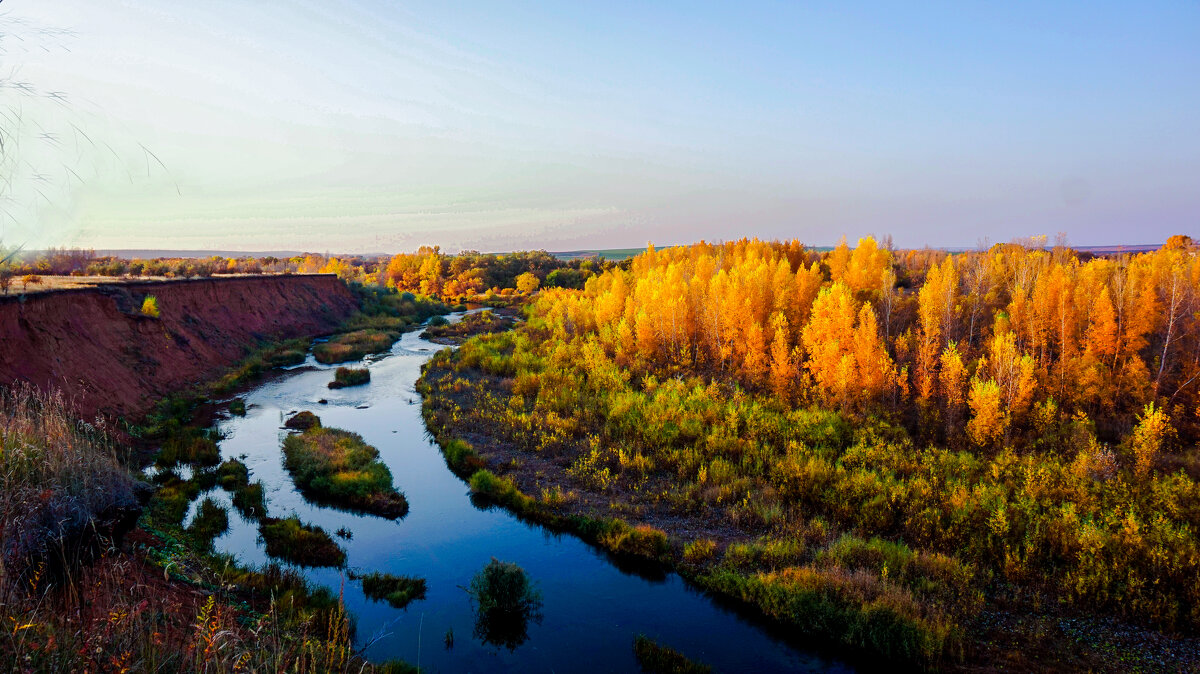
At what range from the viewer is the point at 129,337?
23.9 meters

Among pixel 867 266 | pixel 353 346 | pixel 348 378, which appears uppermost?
pixel 867 266

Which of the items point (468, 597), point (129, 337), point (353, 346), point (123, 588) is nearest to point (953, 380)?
point (468, 597)

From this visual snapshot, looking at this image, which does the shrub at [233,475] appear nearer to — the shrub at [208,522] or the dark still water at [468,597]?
the dark still water at [468,597]

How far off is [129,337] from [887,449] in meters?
30.2

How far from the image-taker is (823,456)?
15.5 metres

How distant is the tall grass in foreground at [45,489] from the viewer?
6.43 metres

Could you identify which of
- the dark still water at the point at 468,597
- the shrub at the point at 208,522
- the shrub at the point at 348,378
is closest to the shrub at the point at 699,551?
the dark still water at the point at 468,597

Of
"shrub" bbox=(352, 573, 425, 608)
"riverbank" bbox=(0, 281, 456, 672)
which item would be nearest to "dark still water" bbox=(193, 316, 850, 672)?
"shrub" bbox=(352, 573, 425, 608)

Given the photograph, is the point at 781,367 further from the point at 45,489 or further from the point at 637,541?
the point at 45,489

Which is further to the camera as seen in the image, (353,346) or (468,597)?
(353,346)

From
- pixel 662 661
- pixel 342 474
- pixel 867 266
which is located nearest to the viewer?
pixel 662 661

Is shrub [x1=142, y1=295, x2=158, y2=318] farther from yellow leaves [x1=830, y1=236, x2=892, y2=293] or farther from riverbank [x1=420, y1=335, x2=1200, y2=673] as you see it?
yellow leaves [x1=830, y1=236, x2=892, y2=293]

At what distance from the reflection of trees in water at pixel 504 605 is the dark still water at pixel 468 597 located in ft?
0.60

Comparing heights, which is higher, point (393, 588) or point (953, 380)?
point (953, 380)
